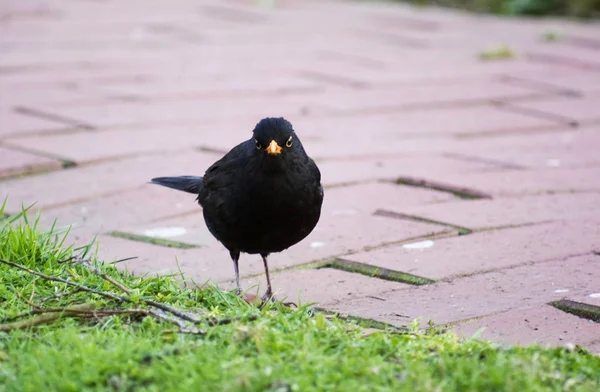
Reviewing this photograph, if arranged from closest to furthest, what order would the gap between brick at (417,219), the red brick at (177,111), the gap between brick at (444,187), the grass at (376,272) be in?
1. the grass at (376,272)
2. the gap between brick at (417,219)
3. the gap between brick at (444,187)
4. the red brick at (177,111)

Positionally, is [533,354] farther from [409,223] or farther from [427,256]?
[409,223]

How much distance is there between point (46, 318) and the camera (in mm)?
3008

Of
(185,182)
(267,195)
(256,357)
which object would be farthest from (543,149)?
(256,357)

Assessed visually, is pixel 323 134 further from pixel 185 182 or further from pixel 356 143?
pixel 185 182

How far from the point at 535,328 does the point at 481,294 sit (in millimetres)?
408

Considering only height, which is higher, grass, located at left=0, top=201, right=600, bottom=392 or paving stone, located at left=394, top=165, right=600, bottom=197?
grass, located at left=0, top=201, right=600, bottom=392

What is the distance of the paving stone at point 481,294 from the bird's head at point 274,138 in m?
0.56

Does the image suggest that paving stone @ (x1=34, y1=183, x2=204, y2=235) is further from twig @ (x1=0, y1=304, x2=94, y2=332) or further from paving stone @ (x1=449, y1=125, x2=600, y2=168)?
paving stone @ (x1=449, y1=125, x2=600, y2=168)

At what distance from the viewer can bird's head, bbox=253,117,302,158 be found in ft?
11.8

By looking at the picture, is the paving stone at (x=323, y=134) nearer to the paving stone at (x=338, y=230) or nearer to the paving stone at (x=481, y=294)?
the paving stone at (x=338, y=230)

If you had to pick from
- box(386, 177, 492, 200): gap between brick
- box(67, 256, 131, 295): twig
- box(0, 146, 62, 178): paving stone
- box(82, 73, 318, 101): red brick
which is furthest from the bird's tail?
box(82, 73, 318, 101): red brick

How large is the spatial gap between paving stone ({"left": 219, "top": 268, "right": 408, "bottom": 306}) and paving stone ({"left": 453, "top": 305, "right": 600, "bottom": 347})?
52 centimetres

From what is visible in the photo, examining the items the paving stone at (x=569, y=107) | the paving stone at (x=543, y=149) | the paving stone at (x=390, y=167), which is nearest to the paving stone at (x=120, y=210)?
the paving stone at (x=390, y=167)

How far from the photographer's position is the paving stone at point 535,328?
3201 mm
